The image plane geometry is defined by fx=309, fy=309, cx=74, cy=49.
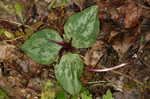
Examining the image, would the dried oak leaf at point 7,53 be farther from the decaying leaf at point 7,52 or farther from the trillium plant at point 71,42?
the trillium plant at point 71,42

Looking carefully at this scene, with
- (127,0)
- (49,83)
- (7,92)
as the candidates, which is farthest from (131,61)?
(7,92)

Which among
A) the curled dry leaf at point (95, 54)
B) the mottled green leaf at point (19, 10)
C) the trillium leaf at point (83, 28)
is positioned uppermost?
the mottled green leaf at point (19, 10)

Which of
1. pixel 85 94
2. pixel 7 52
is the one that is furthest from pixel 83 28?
pixel 7 52

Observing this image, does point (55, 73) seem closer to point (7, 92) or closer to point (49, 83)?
point (49, 83)

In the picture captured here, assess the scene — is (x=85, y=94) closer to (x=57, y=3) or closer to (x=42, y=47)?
(x=42, y=47)

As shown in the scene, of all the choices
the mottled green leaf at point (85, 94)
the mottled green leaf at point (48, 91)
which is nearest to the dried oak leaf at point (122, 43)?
the mottled green leaf at point (85, 94)

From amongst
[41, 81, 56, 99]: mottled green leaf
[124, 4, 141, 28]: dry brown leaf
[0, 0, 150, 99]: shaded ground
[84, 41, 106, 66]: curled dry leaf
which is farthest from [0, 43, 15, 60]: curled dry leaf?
[124, 4, 141, 28]: dry brown leaf

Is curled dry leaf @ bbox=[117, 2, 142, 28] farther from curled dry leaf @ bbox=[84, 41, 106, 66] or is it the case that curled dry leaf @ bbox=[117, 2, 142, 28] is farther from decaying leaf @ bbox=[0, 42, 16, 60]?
decaying leaf @ bbox=[0, 42, 16, 60]

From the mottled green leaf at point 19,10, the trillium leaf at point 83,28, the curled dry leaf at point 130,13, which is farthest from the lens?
the mottled green leaf at point 19,10
